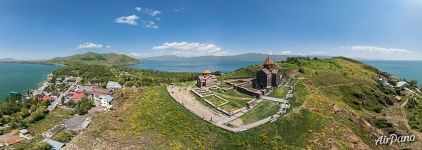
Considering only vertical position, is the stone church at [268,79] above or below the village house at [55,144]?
above

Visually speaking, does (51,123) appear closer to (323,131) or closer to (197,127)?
(197,127)

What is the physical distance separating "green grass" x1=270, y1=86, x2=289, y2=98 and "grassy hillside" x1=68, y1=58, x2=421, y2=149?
2233 mm

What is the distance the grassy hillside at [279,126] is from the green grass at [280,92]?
223 cm

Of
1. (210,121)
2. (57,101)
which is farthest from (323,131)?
(57,101)

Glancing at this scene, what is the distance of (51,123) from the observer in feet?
204

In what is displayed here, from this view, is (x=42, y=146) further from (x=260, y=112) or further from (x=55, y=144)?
(x=260, y=112)

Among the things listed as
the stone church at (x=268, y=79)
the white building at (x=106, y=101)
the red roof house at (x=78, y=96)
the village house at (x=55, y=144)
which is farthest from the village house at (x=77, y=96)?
the stone church at (x=268, y=79)

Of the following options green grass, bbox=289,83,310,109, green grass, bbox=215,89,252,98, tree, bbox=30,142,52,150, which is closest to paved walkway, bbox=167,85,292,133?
green grass, bbox=289,83,310,109

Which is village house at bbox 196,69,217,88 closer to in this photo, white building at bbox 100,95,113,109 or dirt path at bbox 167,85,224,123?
dirt path at bbox 167,85,224,123

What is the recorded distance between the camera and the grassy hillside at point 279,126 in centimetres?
4272

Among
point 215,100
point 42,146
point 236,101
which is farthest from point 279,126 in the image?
point 42,146

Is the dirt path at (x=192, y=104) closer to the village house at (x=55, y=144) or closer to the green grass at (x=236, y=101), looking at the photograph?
the green grass at (x=236, y=101)

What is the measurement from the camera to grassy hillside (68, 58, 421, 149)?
42719 millimetres

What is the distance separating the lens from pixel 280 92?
59.3 m
